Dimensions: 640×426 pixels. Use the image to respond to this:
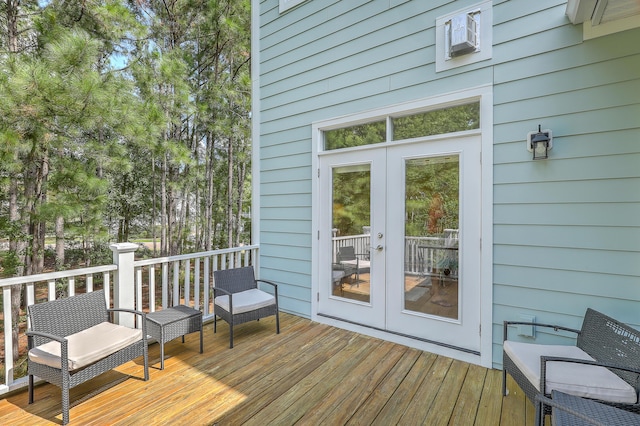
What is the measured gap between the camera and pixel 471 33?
286cm

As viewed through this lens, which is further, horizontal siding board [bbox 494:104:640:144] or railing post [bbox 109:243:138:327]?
railing post [bbox 109:243:138:327]

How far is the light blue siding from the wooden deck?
625mm

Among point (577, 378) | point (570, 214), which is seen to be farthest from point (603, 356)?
point (570, 214)

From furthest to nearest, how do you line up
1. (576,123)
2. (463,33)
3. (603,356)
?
1. (463,33)
2. (576,123)
3. (603,356)

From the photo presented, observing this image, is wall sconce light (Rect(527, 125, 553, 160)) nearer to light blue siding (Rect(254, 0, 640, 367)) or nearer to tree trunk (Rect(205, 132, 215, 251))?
light blue siding (Rect(254, 0, 640, 367))

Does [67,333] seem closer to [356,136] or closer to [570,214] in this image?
[356,136]

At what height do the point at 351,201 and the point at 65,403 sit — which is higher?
the point at 351,201

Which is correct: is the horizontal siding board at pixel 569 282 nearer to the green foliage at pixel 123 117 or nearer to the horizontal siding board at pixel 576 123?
the horizontal siding board at pixel 576 123

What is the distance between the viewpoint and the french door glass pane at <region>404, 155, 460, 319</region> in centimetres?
309

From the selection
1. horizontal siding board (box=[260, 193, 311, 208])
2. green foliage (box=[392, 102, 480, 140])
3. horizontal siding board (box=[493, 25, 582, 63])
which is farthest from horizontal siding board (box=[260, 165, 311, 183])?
horizontal siding board (box=[493, 25, 582, 63])

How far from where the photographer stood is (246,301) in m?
3.48

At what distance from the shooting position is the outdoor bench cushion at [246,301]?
3.38 metres

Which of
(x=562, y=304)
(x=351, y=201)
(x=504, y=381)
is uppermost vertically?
(x=351, y=201)

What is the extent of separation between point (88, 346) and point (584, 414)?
10.0 ft
